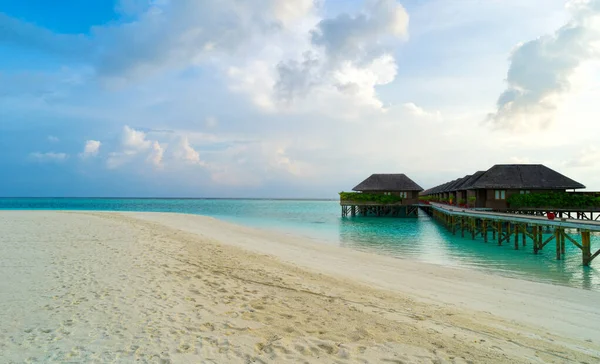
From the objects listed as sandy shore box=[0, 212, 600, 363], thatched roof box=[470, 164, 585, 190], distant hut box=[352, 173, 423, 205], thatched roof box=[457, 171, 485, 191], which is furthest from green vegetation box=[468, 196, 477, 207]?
sandy shore box=[0, 212, 600, 363]

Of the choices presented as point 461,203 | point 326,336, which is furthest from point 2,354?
point 461,203

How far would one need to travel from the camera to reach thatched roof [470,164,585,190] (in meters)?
29.5

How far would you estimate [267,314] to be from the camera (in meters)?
5.84

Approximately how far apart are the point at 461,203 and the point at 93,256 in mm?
32443

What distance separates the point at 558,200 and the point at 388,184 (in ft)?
66.0

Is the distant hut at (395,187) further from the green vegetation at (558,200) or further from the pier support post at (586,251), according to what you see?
the pier support post at (586,251)

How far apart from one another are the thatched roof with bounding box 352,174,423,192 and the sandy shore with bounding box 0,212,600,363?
3540cm

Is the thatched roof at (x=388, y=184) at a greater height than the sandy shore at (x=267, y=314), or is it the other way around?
the thatched roof at (x=388, y=184)

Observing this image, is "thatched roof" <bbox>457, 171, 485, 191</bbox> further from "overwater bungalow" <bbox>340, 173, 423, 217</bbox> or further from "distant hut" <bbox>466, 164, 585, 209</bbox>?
"overwater bungalow" <bbox>340, 173, 423, 217</bbox>

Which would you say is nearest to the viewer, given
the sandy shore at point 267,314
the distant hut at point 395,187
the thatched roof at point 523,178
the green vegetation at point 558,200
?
the sandy shore at point 267,314

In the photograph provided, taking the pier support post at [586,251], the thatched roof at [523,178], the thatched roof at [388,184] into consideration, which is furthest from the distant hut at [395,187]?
the pier support post at [586,251]

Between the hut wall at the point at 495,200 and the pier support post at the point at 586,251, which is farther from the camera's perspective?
the hut wall at the point at 495,200

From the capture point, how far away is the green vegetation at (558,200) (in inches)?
1108

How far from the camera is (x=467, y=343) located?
5.00m
